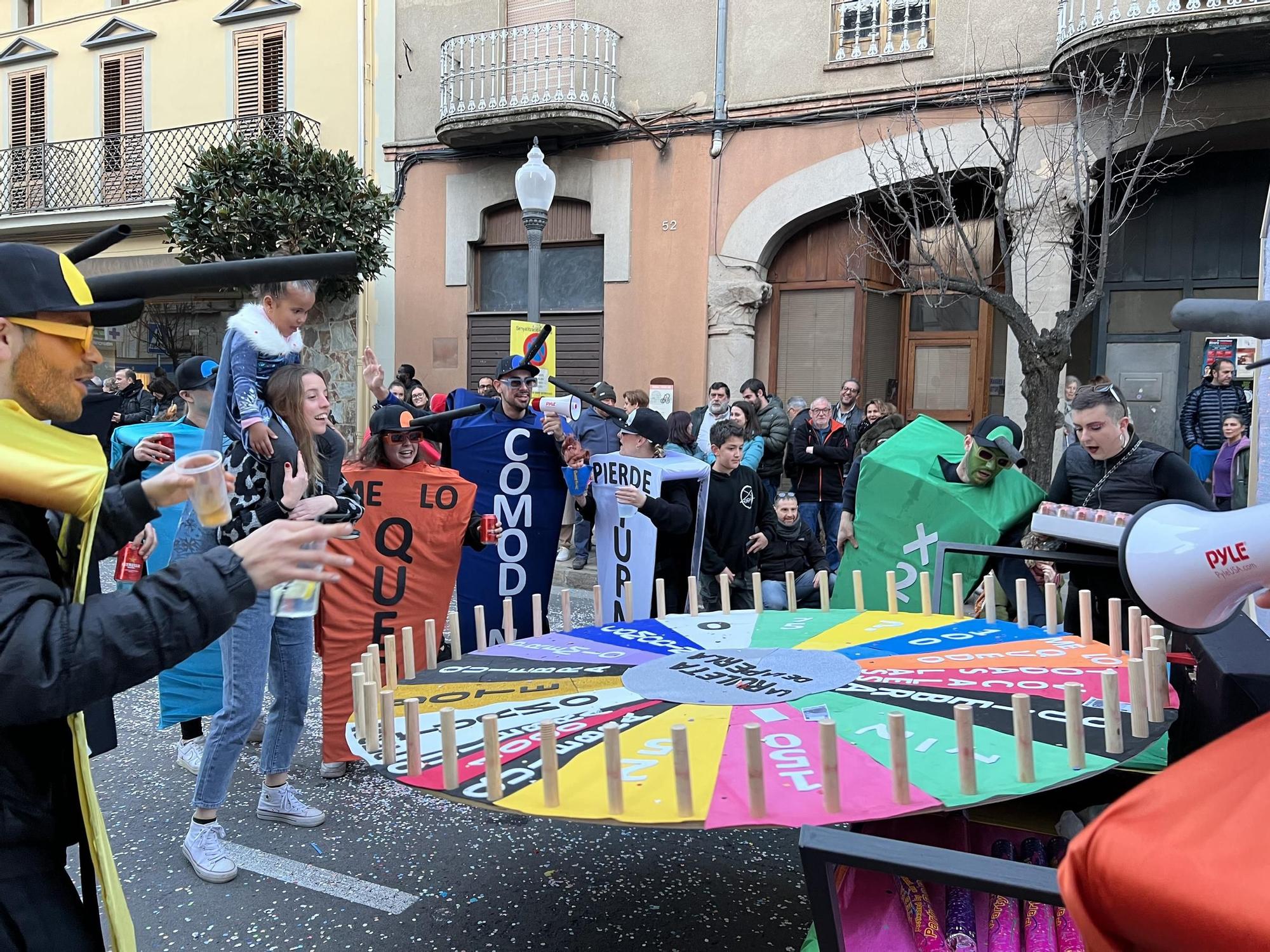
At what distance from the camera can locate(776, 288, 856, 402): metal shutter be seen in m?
13.6

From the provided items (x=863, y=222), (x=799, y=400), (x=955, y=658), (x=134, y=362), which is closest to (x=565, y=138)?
(x=863, y=222)

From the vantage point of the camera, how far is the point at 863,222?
520 inches

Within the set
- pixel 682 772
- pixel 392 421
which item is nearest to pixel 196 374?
pixel 392 421

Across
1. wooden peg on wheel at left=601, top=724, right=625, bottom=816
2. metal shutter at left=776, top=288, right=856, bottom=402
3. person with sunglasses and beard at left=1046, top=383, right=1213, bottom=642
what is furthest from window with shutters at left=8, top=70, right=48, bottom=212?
wooden peg on wheel at left=601, top=724, right=625, bottom=816

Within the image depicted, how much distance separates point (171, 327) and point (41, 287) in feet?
66.3

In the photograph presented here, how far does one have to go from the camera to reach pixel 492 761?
Result: 7.50 feet

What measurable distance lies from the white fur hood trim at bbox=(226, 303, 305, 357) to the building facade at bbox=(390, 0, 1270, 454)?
9.46 metres

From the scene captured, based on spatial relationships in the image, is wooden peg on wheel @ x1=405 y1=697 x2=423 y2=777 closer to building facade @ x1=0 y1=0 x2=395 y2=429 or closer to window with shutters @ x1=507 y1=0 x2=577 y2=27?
window with shutters @ x1=507 y1=0 x2=577 y2=27

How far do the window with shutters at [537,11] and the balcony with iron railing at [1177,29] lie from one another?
7.20 metres

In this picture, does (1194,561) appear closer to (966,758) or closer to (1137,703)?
(966,758)

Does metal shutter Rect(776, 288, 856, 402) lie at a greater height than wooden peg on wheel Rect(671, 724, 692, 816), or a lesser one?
greater

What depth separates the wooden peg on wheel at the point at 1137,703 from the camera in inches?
97.3

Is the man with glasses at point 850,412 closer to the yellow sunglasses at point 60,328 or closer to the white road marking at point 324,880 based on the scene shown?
the white road marking at point 324,880

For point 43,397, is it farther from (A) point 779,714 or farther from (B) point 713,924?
(B) point 713,924
